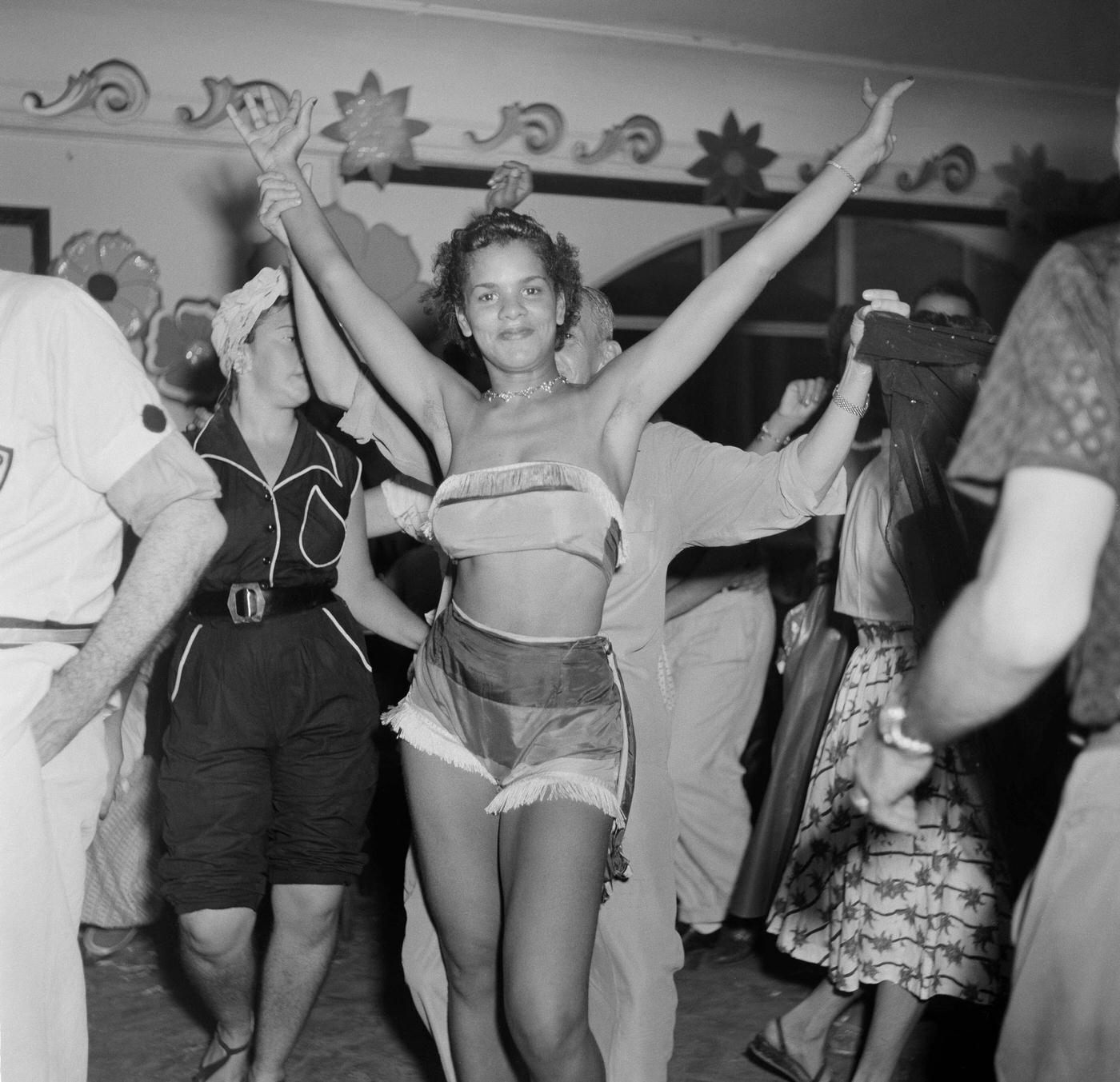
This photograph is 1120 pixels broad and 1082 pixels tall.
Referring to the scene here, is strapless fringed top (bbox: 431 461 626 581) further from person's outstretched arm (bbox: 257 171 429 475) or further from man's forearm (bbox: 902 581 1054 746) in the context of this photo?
man's forearm (bbox: 902 581 1054 746)

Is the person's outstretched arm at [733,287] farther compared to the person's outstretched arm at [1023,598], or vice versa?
the person's outstretched arm at [733,287]

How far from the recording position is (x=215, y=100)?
525 cm

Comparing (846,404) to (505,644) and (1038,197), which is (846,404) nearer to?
(505,644)

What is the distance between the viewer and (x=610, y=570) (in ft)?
7.54

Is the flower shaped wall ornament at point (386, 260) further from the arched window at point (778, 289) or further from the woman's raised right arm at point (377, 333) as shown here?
the woman's raised right arm at point (377, 333)

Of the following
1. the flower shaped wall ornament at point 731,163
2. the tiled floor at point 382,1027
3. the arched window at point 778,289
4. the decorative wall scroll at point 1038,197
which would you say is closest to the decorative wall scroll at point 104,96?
the arched window at point 778,289

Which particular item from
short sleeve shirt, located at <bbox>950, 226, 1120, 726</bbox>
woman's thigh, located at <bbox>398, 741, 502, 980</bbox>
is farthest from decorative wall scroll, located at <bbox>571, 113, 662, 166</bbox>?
short sleeve shirt, located at <bbox>950, 226, 1120, 726</bbox>

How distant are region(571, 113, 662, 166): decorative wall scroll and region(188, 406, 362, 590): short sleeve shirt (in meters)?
3.23

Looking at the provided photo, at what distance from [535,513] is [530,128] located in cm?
400

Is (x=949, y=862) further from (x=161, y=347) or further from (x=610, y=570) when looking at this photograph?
(x=161, y=347)

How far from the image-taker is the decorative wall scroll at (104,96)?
16.5 feet

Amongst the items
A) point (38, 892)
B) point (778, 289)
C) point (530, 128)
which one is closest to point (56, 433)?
point (38, 892)

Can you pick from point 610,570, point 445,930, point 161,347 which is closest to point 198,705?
point 445,930

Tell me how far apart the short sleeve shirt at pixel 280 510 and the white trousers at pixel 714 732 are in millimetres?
1382
